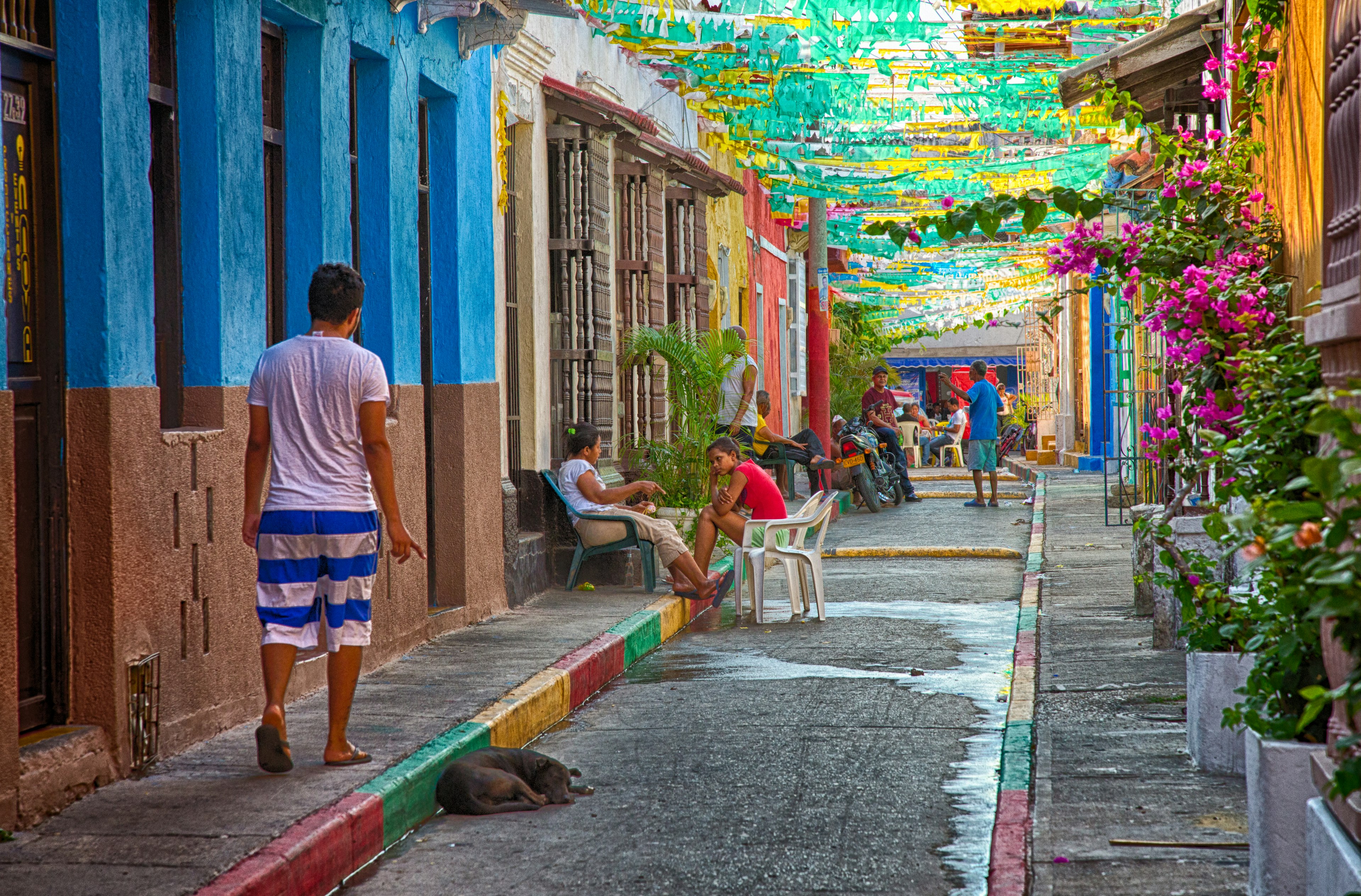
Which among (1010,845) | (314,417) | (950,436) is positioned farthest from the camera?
(950,436)

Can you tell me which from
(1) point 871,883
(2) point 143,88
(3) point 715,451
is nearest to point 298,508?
(2) point 143,88

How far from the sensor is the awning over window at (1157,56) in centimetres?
866

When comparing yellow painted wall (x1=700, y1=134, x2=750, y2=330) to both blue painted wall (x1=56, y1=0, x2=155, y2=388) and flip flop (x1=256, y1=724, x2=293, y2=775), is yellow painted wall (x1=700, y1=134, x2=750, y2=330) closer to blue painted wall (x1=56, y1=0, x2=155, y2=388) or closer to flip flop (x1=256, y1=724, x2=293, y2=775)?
blue painted wall (x1=56, y1=0, x2=155, y2=388)

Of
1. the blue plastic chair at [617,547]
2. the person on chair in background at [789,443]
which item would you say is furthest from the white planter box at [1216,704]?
the person on chair in background at [789,443]

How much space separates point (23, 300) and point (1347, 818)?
172 inches

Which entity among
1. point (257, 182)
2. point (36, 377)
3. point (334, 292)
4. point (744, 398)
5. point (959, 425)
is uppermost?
point (257, 182)

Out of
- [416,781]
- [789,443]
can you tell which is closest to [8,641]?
[416,781]

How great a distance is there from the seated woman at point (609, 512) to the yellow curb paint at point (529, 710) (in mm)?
3169

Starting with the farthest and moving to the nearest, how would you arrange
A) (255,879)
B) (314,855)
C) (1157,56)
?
(1157,56) < (314,855) < (255,879)

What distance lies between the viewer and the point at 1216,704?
5.50 m

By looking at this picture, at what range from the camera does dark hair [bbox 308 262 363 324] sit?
5.66 meters

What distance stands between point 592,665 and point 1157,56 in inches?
183

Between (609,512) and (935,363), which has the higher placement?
(935,363)

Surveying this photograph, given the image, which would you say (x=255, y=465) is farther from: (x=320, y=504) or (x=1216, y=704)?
(x=1216, y=704)
